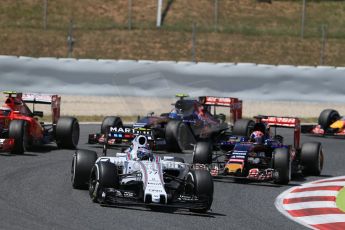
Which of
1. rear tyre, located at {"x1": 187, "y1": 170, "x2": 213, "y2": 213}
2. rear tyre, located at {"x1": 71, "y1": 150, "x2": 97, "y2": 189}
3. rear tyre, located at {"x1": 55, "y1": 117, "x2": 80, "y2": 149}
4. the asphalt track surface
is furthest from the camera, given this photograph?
rear tyre, located at {"x1": 55, "y1": 117, "x2": 80, "y2": 149}

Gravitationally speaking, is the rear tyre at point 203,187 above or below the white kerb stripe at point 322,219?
above

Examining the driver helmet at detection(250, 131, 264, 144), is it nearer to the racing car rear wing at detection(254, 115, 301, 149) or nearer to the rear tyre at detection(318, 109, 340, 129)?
the racing car rear wing at detection(254, 115, 301, 149)

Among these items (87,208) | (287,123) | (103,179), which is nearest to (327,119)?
(287,123)

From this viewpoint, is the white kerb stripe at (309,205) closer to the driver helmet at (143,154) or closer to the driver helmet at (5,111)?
the driver helmet at (143,154)

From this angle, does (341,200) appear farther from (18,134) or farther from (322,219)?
(18,134)

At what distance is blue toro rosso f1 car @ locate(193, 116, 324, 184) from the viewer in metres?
17.7

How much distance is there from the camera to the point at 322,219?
1418cm

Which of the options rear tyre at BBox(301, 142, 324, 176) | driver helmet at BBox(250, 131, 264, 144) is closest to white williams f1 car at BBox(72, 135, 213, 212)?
driver helmet at BBox(250, 131, 264, 144)

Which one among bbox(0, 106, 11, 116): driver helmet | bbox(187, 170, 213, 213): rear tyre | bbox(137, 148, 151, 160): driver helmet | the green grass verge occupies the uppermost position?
bbox(0, 106, 11, 116): driver helmet

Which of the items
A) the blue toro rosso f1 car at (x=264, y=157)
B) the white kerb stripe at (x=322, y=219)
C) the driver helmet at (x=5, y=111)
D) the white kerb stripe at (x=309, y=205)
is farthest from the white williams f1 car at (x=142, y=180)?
the driver helmet at (x=5, y=111)

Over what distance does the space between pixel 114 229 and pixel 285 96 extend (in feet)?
63.5

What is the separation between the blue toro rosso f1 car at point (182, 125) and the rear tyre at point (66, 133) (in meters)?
0.70

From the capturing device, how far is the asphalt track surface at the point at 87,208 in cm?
1280

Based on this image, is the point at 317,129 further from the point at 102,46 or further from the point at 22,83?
the point at 102,46
